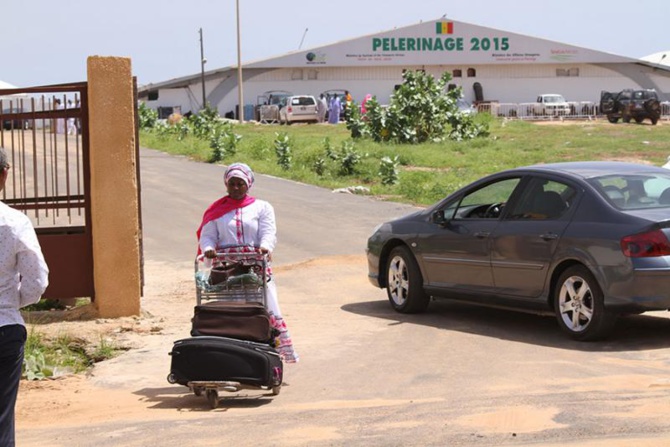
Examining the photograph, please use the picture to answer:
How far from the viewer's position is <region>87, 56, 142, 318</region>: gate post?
37.8 ft

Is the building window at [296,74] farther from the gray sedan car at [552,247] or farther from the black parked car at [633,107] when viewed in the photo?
the gray sedan car at [552,247]

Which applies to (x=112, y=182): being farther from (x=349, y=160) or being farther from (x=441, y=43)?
(x=441, y=43)

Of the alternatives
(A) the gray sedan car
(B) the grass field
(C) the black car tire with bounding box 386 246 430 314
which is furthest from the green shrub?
(A) the gray sedan car

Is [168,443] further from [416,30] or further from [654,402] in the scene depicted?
A: [416,30]

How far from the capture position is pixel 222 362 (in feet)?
25.8

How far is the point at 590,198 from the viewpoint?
10.1 meters

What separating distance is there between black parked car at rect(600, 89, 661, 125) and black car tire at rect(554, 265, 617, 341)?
4495cm

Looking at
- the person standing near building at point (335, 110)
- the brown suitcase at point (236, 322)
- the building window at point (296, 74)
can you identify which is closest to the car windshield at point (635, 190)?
the brown suitcase at point (236, 322)

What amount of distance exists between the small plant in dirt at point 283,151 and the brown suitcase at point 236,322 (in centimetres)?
2487

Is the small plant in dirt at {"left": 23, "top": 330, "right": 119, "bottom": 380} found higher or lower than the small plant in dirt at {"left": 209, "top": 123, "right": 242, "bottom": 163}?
lower

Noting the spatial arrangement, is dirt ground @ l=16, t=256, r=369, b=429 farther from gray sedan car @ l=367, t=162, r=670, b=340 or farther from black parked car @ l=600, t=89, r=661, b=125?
black parked car @ l=600, t=89, r=661, b=125

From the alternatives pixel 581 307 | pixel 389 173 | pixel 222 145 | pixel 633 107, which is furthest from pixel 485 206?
pixel 633 107

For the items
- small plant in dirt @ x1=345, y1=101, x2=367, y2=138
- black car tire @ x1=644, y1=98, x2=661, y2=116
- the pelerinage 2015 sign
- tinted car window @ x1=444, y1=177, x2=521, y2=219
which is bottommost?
tinted car window @ x1=444, y1=177, x2=521, y2=219

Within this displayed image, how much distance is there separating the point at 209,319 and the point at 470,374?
6.66 ft
